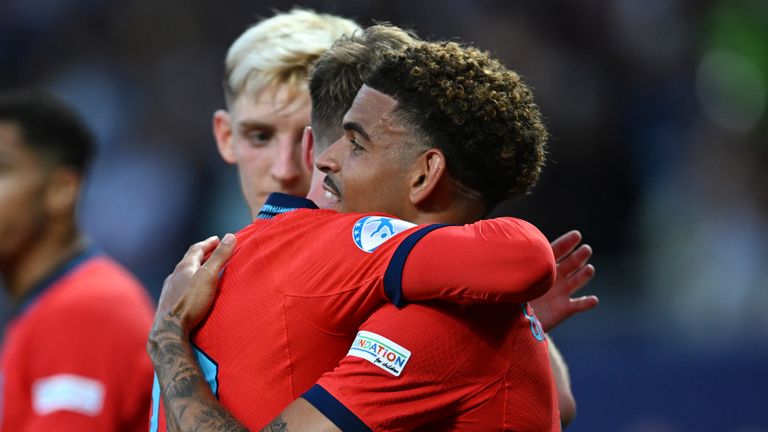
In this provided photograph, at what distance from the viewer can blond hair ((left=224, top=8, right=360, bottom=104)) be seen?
3.56 m

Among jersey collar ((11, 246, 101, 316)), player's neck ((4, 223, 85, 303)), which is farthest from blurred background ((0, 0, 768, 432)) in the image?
jersey collar ((11, 246, 101, 316))

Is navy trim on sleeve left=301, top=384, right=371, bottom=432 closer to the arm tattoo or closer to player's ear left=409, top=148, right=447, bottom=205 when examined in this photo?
the arm tattoo

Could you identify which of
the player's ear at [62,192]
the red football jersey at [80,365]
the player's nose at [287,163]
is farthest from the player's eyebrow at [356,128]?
the player's ear at [62,192]

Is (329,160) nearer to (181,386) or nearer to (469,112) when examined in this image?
(469,112)

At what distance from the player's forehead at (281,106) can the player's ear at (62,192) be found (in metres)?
1.61

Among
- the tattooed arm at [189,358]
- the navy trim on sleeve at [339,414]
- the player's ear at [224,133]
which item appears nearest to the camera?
the navy trim on sleeve at [339,414]

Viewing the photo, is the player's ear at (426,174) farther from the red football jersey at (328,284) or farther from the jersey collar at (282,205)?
the jersey collar at (282,205)

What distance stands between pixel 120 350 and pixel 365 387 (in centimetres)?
218

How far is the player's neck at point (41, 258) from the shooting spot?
4.75m

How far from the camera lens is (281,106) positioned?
11.6 ft

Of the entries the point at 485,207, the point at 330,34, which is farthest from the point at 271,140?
the point at 485,207

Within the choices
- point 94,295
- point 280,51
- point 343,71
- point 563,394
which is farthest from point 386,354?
point 94,295

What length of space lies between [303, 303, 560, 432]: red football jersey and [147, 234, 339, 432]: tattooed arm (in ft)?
0.29

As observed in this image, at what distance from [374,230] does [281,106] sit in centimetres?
133
